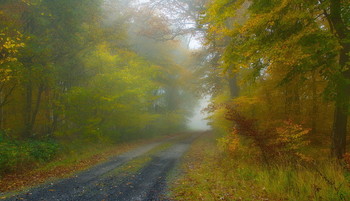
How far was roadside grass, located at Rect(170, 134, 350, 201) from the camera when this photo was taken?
17.0ft

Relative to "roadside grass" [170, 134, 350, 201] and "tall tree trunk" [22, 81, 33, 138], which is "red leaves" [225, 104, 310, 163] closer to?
"roadside grass" [170, 134, 350, 201]

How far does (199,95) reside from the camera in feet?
61.6

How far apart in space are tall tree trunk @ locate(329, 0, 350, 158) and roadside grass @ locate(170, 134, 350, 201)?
2.67 ft

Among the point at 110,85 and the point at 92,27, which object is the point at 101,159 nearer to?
the point at 110,85

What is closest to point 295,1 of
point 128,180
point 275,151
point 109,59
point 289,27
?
point 289,27

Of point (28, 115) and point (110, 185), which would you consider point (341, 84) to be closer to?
point (110, 185)

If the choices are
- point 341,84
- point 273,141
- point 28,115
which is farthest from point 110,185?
point 28,115

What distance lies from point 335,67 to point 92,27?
42.6 feet

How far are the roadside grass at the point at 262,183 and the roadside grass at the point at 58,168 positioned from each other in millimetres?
4421

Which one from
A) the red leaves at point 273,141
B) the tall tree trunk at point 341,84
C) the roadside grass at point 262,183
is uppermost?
the tall tree trunk at point 341,84

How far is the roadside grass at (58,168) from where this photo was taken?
23.1 feet

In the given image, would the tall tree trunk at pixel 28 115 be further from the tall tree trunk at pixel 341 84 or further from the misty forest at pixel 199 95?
Result: the tall tree trunk at pixel 341 84

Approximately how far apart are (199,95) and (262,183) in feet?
41.9

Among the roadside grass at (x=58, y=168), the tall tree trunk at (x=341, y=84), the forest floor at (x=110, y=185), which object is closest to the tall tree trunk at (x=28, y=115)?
the roadside grass at (x=58, y=168)
